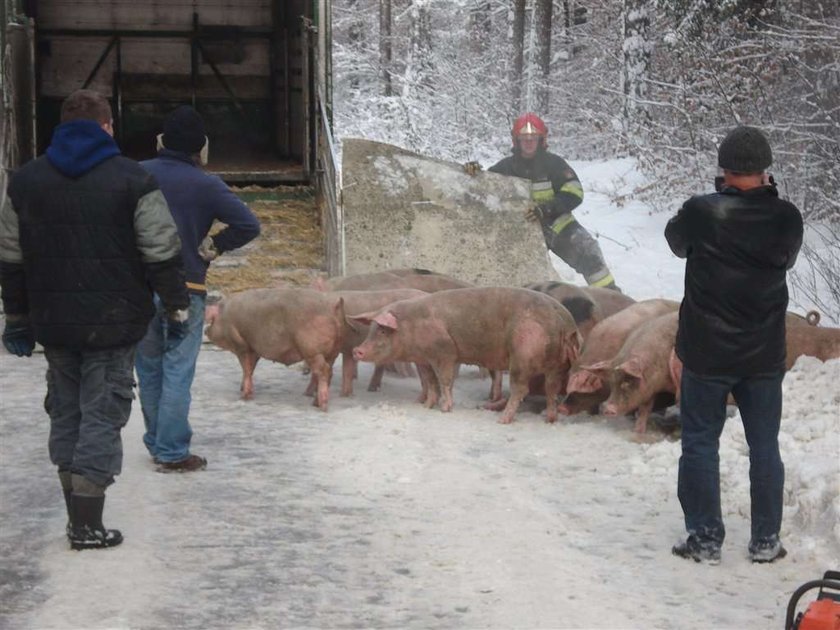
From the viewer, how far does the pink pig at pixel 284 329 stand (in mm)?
8625

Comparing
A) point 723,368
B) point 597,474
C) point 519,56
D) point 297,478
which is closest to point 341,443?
point 297,478

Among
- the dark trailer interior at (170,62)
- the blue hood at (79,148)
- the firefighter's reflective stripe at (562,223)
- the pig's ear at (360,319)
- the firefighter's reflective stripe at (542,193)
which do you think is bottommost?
the pig's ear at (360,319)

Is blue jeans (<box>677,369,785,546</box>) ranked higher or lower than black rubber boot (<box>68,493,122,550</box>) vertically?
higher

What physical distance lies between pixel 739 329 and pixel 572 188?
24.5 feet

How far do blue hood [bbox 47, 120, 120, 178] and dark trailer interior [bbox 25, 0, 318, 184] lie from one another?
9.83 m

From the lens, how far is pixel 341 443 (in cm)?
762

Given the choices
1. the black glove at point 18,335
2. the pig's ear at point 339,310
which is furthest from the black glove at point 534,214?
the black glove at point 18,335

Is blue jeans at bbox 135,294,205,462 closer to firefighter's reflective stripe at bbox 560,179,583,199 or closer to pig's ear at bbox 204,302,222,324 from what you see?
pig's ear at bbox 204,302,222,324

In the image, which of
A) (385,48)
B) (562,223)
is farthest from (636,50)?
(385,48)

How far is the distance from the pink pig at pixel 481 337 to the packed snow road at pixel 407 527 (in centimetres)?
32

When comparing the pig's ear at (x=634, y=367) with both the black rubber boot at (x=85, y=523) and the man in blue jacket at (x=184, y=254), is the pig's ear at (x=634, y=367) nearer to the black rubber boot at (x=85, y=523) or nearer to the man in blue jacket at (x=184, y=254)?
the man in blue jacket at (x=184, y=254)

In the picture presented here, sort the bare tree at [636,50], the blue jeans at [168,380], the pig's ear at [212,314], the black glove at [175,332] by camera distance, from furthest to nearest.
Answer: the bare tree at [636,50], the pig's ear at [212,314], the blue jeans at [168,380], the black glove at [175,332]

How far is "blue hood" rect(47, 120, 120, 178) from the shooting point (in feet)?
18.3

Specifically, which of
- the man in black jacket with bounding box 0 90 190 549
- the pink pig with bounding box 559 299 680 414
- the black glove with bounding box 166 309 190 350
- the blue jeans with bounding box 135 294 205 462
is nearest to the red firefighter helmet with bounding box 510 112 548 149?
the pink pig with bounding box 559 299 680 414
